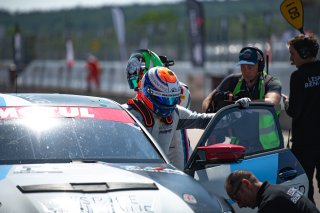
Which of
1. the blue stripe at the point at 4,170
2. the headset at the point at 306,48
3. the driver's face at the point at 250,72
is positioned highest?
the headset at the point at 306,48

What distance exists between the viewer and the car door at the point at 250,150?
22.4 ft

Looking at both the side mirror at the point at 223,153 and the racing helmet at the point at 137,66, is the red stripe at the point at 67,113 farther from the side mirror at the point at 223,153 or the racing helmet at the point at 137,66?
the racing helmet at the point at 137,66

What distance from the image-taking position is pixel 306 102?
28.4 feet

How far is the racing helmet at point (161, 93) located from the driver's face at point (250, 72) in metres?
1.60

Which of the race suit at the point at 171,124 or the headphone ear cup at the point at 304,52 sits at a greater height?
the headphone ear cup at the point at 304,52

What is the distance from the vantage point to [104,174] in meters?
6.04

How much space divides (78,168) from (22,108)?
Result: 96 centimetres

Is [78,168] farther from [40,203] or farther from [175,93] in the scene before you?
[175,93]

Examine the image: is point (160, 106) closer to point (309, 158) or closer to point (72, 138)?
point (72, 138)

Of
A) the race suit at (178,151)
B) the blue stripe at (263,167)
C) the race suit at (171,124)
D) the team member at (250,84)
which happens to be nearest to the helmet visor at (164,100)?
the race suit at (171,124)

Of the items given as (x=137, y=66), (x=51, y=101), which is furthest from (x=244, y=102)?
(x=137, y=66)

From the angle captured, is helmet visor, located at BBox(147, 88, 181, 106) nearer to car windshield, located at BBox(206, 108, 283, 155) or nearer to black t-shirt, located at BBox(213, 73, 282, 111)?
car windshield, located at BBox(206, 108, 283, 155)

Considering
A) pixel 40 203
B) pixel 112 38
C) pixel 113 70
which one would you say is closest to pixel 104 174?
pixel 40 203

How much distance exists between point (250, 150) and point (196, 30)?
77.1ft
